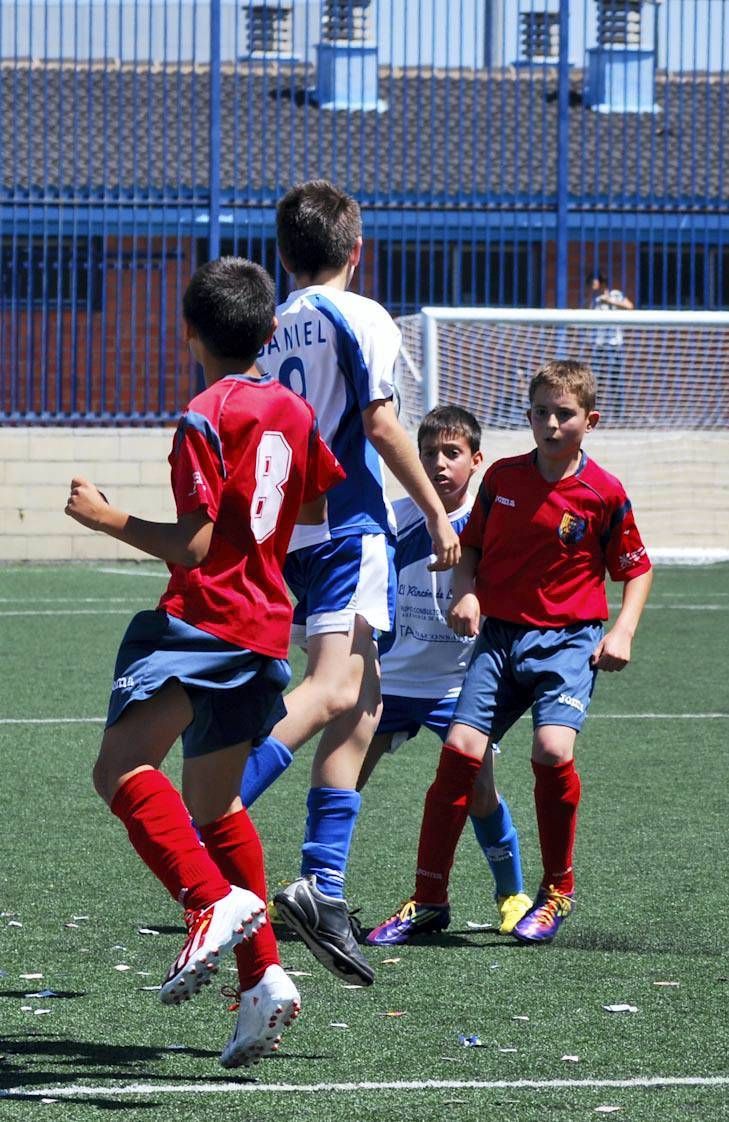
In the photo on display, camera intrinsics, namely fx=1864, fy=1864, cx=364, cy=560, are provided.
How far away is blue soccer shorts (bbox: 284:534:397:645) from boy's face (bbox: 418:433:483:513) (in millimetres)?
657

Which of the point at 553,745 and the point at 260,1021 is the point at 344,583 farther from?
the point at 260,1021

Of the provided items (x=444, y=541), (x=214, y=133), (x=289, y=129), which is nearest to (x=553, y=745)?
(x=444, y=541)

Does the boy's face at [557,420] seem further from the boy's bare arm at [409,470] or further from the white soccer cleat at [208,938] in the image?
the white soccer cleat at [208,938]

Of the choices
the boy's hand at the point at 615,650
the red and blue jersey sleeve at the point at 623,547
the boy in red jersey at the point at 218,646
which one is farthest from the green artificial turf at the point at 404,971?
the red and blue jersey sleeve at the point at 623,547

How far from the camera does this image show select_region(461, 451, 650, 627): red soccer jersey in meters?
4.76

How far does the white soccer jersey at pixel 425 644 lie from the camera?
519 cm

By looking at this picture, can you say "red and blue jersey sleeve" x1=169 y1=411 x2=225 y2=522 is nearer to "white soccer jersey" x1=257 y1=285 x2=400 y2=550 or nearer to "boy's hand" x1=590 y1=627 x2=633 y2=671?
"white soccer jersey" x1=257 y1=285 x2=400 y2=550

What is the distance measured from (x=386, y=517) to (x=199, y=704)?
1088mm

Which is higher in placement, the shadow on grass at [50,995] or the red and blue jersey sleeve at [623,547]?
the red and blue jersey sleeve at [623,547]

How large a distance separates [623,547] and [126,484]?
1070 centimetres

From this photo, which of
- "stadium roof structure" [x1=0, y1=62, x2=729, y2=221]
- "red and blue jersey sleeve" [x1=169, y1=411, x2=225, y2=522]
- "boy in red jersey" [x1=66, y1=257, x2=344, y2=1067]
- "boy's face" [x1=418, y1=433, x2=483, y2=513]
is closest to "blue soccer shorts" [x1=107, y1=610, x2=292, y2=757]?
"boy in red jersey" [x1=66, y1=257, x2=344, y2=1067]

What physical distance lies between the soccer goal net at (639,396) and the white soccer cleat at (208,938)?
36.6ft

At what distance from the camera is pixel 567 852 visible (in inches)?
185

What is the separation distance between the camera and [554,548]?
4.76 metres
